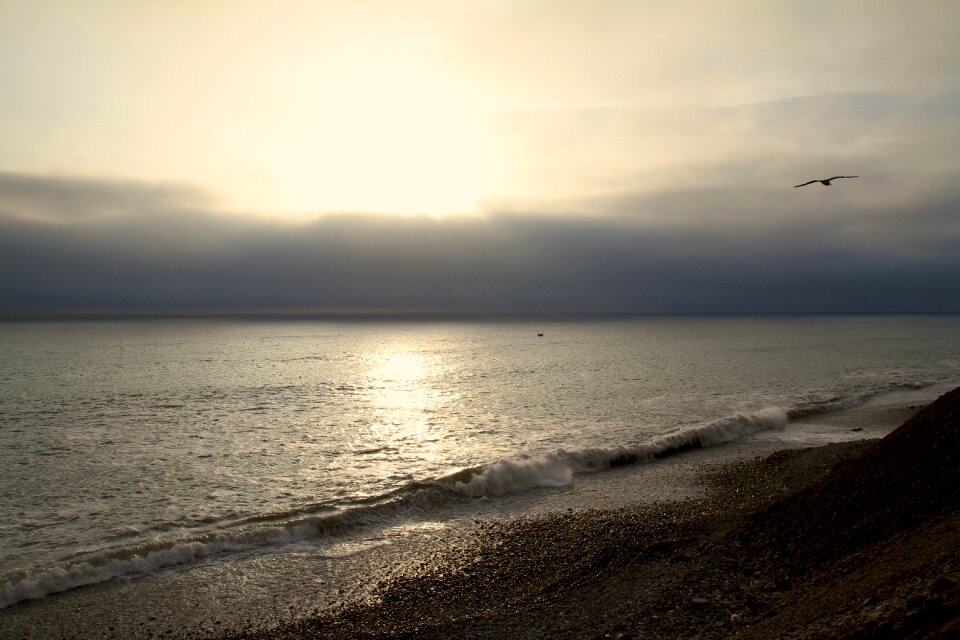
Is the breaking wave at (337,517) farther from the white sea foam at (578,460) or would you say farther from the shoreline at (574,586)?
the shoreline at (574,586)

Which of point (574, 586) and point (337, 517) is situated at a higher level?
point (574, 586)

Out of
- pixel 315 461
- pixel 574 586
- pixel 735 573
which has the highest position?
pixel 735 573

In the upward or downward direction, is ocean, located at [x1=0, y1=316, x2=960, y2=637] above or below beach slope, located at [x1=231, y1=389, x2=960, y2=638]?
below

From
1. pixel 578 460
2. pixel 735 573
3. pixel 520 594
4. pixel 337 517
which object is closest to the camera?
pixel 735 573

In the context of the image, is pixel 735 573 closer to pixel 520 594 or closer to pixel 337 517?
pixel 520 594

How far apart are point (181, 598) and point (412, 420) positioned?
22.5 metres

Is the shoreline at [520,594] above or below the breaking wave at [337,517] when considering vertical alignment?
above

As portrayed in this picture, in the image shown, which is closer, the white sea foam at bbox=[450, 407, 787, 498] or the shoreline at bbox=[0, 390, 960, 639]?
the shoreline at bbox=[0, 390, 960, 639]

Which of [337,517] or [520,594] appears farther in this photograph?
[337,517]

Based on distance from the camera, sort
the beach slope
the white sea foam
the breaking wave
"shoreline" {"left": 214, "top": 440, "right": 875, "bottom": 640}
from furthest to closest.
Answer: the white sea foam
the breaking wave
"shoreline" {"left": 214, "top": 440, "right": 875, "bottom": 640}
the beach slope

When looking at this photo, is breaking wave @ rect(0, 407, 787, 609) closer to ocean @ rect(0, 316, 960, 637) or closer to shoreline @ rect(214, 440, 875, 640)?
ocean @ rect(0, 316, 960, 637)

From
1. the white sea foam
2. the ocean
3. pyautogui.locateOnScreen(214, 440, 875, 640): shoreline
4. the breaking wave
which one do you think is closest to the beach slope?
pyautogui.locateOnScreen(214, 440, 875, 640): shoreline

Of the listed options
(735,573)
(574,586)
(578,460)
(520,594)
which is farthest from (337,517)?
(735,573)

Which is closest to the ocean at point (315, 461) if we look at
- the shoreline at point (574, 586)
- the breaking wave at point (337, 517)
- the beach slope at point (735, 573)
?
the breaking wave at point (337, 517)
